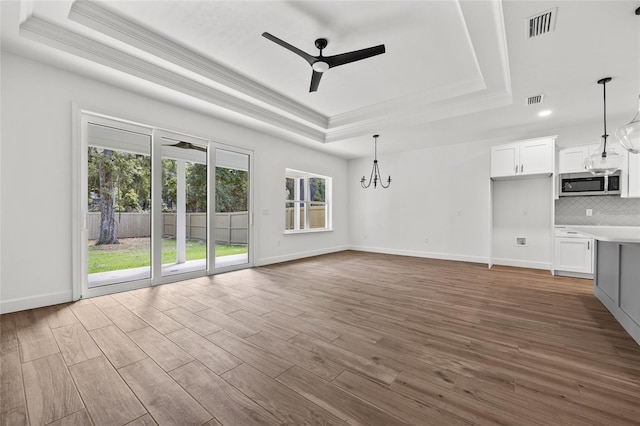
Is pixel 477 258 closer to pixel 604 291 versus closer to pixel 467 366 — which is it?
pixel 604 291

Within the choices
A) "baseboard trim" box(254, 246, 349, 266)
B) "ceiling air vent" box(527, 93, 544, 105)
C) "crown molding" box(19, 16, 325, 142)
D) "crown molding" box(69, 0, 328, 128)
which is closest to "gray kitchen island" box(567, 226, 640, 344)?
"ceiling air vent" box(527, 93, 544, 105)

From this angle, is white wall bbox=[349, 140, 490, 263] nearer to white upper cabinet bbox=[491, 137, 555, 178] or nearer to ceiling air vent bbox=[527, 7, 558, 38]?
white upper cabinet bbox=[491, 137, 555, 178]

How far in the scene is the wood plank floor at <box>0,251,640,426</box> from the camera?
1.42 meters

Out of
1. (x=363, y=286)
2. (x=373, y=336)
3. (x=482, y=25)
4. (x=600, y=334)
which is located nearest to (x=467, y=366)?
(x=373, y=336)

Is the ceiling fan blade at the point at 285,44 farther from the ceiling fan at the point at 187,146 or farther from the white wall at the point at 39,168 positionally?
the ceiling fan at the point at 187,146

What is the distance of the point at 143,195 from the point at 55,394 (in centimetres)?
282

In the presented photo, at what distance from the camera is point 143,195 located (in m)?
3.85

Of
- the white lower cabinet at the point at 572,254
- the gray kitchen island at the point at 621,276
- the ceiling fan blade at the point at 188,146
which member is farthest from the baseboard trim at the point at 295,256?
the gray kitchen island at the point at 621,276

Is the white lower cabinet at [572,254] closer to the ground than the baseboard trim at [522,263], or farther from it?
farther from it

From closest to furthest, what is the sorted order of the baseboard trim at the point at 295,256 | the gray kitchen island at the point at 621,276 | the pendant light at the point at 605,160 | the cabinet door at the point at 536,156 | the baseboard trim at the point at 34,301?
the gray kitchen island at the point at 621,276
the baseboard trim at the point at 34,301
the pendant light at the point at 605,160
the cabinet door at the point at 536,156
the baseboard trim at the point at 295,256

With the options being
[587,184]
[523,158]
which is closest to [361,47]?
[523,158]

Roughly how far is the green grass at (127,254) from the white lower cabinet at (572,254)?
618 centimetres

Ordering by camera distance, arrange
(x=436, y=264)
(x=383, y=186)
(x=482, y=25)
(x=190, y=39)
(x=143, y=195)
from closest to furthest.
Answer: (x=482, y=25) → (x=190, y=39) → (x=143, y=195) → (x=436, y=264) → (x=383, y=186)

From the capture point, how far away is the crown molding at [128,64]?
2580mm
